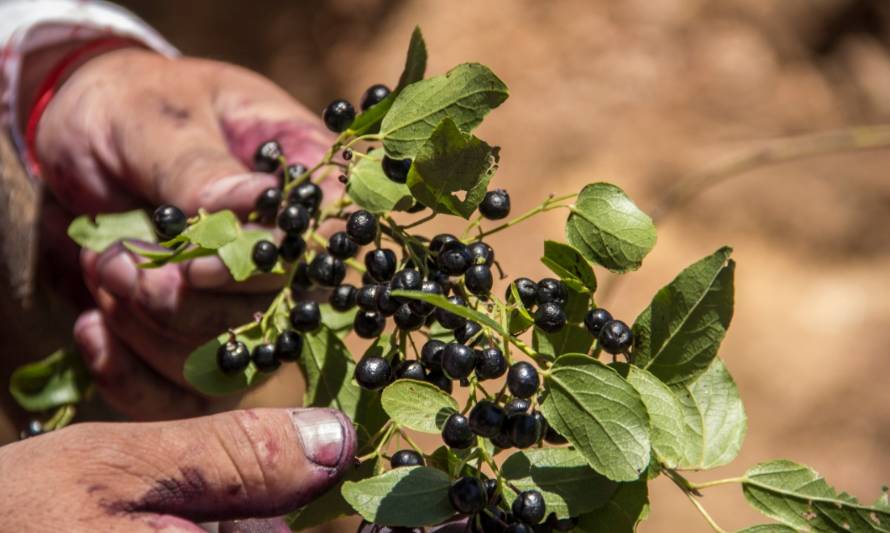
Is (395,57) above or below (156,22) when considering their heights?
above

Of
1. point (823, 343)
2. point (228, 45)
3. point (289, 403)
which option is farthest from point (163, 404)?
point (228, 45)

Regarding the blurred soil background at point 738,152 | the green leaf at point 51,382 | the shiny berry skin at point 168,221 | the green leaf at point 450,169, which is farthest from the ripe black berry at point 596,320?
the blurred soil background at point 738,152

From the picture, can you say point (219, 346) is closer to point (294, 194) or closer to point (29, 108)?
point (294, 194)

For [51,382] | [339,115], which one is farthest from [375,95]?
[51,382]

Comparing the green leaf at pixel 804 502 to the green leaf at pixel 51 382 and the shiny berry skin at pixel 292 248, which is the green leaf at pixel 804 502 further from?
the green leaf at pixel 51 382

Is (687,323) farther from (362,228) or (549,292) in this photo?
(362,228)

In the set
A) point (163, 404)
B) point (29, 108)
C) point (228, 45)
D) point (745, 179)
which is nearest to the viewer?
point (163, 404)

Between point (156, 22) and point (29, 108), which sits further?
point (156, 22)
